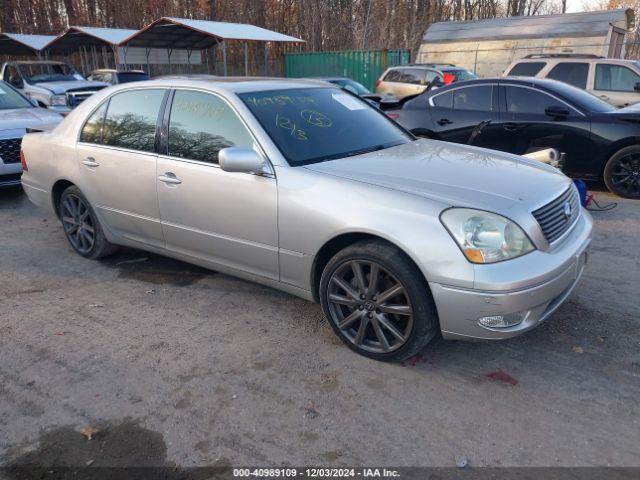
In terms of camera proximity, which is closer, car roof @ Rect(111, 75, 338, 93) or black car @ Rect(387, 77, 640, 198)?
car roof @ Rect(111, 75, 338, 93)

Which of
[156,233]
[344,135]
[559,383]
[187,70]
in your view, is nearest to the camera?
[559,383]

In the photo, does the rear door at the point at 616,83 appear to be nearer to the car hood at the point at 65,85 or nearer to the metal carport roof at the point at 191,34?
the metal carport roof at the point at 191,34

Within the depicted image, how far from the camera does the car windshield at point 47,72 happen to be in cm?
1615

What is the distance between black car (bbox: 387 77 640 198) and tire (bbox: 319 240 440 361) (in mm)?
4939

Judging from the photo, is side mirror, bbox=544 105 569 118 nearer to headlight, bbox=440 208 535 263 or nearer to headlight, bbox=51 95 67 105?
headlight, bbox=440 208 535 263

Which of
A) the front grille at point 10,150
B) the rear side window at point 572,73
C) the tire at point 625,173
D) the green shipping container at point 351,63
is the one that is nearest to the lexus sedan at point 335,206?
the front grille at point 10,150

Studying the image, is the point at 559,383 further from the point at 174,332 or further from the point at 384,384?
the point at 174,332

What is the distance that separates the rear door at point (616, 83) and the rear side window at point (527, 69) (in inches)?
43.8

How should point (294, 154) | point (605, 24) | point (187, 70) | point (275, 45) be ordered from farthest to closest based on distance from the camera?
point (275, 45)
point (187, 70)
point (605, 24)
point (294, 154)

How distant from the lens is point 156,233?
14.3 feet

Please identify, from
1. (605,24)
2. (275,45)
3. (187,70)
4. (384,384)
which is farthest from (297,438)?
(275,45)

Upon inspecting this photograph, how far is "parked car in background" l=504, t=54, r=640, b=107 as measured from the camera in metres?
10.5

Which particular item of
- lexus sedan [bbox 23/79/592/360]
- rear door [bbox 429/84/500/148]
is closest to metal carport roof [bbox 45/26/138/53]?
rear door [bbox 429/84/500/148]

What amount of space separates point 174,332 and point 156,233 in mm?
953
